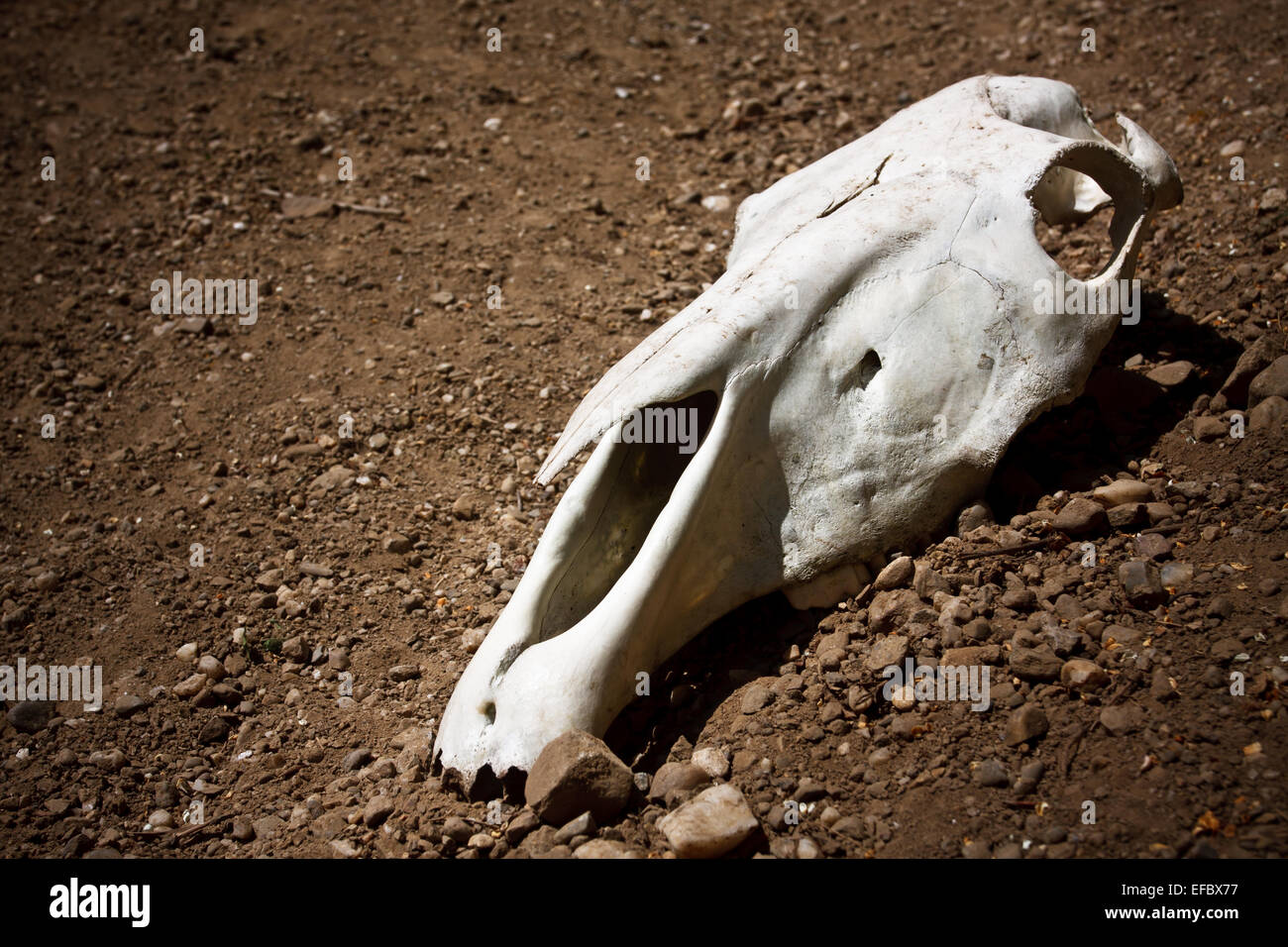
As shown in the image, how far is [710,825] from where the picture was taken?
2570 millimetres

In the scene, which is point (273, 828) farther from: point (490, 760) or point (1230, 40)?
point (1230, 40)

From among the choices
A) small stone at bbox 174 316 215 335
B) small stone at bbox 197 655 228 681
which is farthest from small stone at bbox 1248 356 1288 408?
small stone at bbox 174 316 215 335

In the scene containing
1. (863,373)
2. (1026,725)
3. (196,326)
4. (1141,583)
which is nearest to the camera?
(1026,725)

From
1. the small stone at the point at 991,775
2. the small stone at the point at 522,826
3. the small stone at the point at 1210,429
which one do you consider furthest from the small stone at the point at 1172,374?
the small stone at the point at 522,826

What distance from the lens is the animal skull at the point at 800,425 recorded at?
112 inches

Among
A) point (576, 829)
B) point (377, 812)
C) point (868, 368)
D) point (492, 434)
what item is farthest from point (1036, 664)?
point (492, 434)

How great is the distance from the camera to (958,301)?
329 centimetres

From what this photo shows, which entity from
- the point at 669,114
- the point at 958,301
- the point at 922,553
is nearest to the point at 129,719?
the point at 922,553

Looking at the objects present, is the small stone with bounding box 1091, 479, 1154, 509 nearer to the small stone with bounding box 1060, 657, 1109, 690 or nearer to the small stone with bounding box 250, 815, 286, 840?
the small stone with bounding box 1060, 657, 1109, 690

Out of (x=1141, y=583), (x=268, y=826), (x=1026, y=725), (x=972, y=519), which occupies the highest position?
(x=972, y=519)

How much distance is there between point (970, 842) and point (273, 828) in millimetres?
2085

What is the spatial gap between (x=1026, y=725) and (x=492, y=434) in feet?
9.04

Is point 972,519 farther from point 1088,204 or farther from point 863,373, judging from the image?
point 1088,204

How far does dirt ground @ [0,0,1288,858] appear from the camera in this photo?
9.04ft
